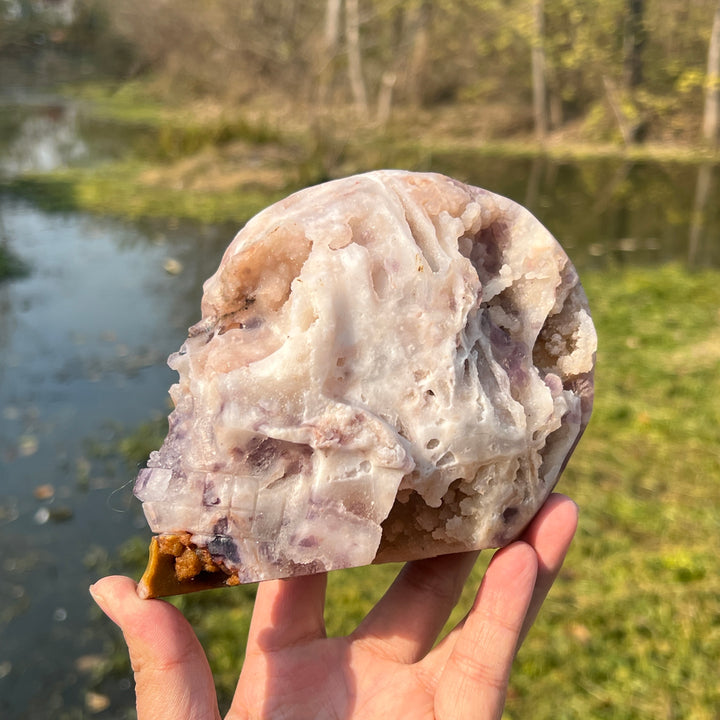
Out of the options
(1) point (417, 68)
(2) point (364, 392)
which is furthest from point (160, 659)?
(1) point (417, 68)

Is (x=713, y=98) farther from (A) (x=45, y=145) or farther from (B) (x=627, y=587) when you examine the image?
(B) (x=627, y=587)

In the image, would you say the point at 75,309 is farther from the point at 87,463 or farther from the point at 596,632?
the point at 596,632

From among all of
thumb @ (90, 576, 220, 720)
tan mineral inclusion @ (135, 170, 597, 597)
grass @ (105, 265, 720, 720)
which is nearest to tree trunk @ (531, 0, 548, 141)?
grass @ (105, 265, 720, 720)

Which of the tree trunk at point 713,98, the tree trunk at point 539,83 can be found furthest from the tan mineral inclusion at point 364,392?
the tree trunk at point 539,83

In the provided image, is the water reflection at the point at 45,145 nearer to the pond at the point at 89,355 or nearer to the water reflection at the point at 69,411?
the pond at the point at 89,355

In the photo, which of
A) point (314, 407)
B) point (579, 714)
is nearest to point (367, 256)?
point (314, 407)

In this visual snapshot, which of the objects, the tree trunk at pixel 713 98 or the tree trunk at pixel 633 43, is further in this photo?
the tree trunk at pixel 633 43

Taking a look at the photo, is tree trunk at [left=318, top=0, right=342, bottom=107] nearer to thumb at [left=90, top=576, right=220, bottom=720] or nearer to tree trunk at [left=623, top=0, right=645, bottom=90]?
tree trunk at [left=623, top=0, right=645, bottom=90]
